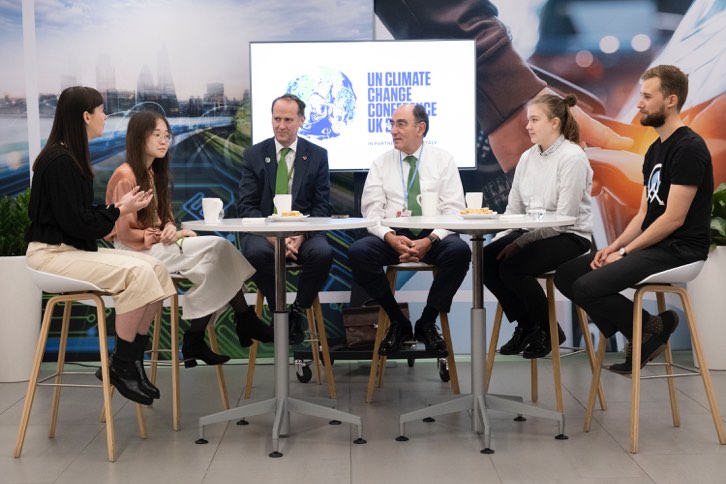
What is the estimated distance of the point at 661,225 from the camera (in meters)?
3.55

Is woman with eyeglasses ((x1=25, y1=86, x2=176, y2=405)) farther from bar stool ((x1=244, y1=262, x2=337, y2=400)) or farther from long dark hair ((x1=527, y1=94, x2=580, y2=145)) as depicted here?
long dark hair ((x1=527, y1=94, x2=580, y2=145))

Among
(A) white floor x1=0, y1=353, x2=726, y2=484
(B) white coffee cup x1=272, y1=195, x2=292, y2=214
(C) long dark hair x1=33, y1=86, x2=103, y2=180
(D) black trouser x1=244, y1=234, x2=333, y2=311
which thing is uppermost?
(C) long dark hair x1=33, y1=86, x2=103, y2=180

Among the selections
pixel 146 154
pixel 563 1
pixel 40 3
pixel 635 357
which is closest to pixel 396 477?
pixel 635 357

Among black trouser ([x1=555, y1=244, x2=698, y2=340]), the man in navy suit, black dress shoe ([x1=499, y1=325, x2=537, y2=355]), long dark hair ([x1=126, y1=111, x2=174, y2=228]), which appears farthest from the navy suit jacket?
black trouser ([x1=555, y1=244, x2=698, y2=340])

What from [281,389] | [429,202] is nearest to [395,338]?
[429,202]

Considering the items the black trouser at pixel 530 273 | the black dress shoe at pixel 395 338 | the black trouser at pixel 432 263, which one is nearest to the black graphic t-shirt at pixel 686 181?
the black trouser at pixel 530 273

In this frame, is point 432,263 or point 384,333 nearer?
point 432,263

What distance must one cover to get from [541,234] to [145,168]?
182cm

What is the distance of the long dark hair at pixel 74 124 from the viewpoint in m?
3.57

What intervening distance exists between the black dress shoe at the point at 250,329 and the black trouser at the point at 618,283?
139cm

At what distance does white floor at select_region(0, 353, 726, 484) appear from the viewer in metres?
3.20

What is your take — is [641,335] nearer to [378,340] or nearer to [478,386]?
[478,386]

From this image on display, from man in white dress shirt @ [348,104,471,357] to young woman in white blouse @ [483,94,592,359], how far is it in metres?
0.21

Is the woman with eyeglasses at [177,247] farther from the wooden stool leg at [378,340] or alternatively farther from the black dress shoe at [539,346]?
the black dress shoe at [539,346]
